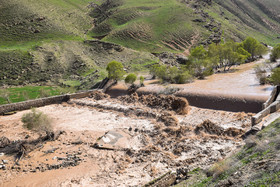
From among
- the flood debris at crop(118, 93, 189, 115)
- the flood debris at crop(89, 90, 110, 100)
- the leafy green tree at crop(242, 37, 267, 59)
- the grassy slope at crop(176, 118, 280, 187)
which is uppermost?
the leafy green tree at crop(242, 37, 267, 59)

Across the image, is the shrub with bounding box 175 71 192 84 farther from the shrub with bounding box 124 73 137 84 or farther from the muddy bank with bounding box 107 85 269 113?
the shrub with bounding box 124 73 137 84

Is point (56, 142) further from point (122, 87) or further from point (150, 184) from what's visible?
point (122, 87)

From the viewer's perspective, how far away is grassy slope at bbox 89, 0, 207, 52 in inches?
2398

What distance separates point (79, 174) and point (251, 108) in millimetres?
14966

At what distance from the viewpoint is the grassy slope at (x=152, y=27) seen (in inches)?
2398

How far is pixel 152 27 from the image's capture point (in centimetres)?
6631

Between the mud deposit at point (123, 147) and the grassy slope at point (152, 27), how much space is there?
38703mm

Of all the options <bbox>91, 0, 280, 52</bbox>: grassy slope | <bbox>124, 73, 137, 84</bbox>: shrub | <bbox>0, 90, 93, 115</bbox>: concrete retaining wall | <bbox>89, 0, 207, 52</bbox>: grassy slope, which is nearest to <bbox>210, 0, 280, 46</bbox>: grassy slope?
<bbox>91, 0, 280, 52</bbox>: grassy slope

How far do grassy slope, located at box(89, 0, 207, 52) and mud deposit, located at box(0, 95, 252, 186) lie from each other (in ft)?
127

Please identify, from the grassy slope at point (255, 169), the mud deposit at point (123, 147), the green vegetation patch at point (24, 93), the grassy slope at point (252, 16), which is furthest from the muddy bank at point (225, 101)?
the grassy slope at point (252, 16)

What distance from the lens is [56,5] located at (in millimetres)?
79750

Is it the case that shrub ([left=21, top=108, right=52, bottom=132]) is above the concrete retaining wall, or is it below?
above

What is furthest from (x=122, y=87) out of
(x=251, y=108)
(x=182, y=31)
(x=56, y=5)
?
(x=56, y=5)

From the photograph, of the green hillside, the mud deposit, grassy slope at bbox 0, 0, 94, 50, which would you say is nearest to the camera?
the mud deposit
